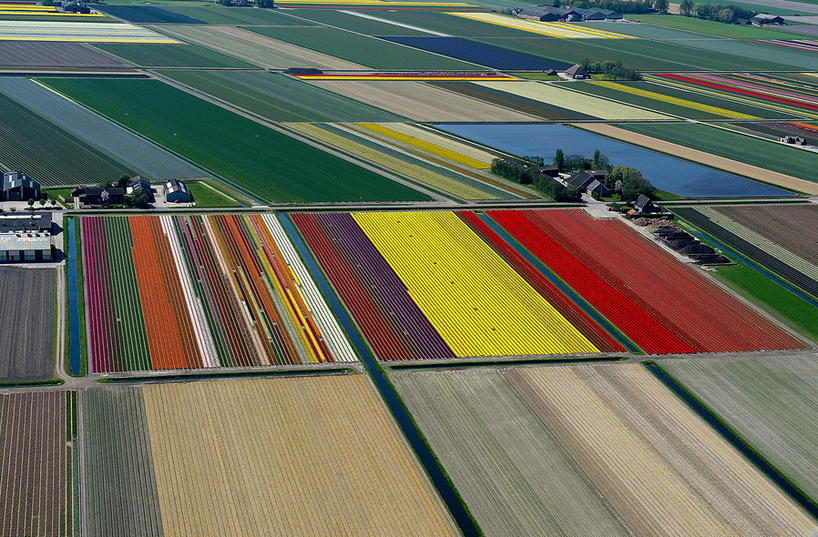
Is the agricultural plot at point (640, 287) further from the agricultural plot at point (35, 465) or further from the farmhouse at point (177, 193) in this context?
the agricultural plot at point (35, 465)

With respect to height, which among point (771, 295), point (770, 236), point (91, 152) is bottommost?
point (771, 295)

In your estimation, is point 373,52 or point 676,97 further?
point 373,52

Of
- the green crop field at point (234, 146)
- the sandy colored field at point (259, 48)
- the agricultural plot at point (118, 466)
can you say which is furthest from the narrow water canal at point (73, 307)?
the sandy colored field at point (259, 48)

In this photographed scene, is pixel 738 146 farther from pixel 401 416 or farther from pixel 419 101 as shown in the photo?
pixel 401 416

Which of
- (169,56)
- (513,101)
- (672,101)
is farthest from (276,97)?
(672,101)

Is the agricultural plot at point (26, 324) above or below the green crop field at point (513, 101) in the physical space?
below

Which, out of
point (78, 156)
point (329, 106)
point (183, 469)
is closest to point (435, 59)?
point (329, 106)

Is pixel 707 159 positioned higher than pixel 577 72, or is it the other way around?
pixel 577 72

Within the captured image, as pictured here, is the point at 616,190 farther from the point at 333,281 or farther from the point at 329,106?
the point at 329,106
